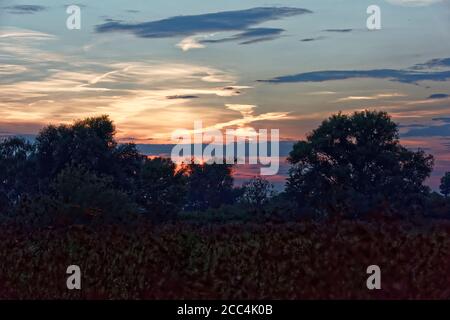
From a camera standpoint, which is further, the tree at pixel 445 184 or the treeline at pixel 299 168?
the tree at pixel 445 184

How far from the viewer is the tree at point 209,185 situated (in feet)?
311

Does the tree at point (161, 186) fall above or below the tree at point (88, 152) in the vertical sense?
below

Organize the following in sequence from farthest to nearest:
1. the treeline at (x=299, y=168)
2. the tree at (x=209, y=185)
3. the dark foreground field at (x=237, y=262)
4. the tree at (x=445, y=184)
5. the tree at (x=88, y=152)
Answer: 1. the tree at (x=445, y=184)
2. the tree at (x=209, y=185)
3. the tree at (x=88, y=152)
4. the treeline at (x=299, y=168)
5. the dark foreground field at (x=237, y=262)

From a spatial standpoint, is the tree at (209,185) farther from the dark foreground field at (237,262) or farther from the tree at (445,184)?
the dark foreground field at (237,262)

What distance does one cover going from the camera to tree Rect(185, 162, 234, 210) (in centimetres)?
9494

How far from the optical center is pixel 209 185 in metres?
96.4

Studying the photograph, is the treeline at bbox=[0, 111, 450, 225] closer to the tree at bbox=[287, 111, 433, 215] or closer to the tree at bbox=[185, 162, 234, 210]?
the tree at bbox=[287, 111, 433, 215]

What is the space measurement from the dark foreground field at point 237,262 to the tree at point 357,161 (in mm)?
43497

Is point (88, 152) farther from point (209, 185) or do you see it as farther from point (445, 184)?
point (445, 184)

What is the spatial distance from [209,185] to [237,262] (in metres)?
83.9

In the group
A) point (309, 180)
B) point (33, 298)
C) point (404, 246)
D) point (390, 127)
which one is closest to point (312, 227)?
point (404, 246)

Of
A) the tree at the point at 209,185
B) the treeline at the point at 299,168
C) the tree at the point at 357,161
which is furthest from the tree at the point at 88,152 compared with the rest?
the tree at the point at 209,185

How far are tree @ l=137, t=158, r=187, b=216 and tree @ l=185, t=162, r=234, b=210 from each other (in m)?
26.1
